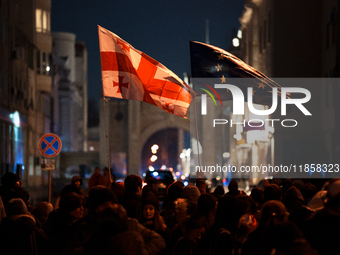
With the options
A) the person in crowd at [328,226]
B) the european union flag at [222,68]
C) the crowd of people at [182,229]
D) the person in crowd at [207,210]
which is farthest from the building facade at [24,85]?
the person in crowd at [328,226]

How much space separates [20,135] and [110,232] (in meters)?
32.0

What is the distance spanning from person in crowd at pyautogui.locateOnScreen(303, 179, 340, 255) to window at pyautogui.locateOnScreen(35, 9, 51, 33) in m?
42.1

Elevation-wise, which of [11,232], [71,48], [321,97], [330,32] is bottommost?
[11,232]

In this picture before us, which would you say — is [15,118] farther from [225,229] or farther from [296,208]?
[225,229]

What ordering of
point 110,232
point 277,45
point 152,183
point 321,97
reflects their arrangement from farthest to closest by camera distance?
1. point 277,45
2. point 321,97
3. point 152,183
4. point 110,232

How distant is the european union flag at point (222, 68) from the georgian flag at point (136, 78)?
54cm

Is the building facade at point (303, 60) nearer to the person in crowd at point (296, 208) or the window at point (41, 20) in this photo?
the window at point (41, 20)

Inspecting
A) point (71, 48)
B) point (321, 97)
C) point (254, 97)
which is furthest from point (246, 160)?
point (71, 48)

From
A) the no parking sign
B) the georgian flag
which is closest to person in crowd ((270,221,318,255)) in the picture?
the georgian flag

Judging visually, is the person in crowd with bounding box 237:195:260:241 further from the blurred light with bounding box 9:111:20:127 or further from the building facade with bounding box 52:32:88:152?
the building facade with bounding box 52:32:88:152

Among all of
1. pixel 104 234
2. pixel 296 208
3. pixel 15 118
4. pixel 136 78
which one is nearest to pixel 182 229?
pixel 104 234

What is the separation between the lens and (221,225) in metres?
4.73

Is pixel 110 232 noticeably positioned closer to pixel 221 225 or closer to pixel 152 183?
pixel 221 225

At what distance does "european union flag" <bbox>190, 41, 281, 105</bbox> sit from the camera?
11.4m
